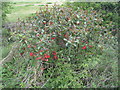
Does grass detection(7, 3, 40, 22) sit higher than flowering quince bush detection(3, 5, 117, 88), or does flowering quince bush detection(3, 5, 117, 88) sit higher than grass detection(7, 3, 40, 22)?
grass detection(7, 3, 40, 22)

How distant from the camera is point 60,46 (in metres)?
3.40

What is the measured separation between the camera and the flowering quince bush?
2.94m

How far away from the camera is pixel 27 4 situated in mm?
7102

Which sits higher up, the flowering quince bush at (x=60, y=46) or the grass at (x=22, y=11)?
the grass at (x=22, y=11)

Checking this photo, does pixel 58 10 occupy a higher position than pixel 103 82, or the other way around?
pixel 58 10

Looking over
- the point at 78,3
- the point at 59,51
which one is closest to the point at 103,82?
the point at 59,51

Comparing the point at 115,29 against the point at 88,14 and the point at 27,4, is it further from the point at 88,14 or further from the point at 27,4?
the point at 27,4

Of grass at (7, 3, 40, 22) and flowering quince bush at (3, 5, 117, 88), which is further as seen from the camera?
grass at (7, 3, 40, 22)

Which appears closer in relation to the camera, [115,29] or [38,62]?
[38,62]

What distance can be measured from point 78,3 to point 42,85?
2.87 metres

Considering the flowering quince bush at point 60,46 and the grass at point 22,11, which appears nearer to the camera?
the flowering quince bush at point 60,46

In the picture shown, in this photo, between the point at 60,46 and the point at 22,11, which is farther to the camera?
the point at 22,11

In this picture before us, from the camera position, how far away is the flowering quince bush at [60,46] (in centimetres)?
294

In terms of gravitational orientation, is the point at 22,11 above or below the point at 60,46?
above
